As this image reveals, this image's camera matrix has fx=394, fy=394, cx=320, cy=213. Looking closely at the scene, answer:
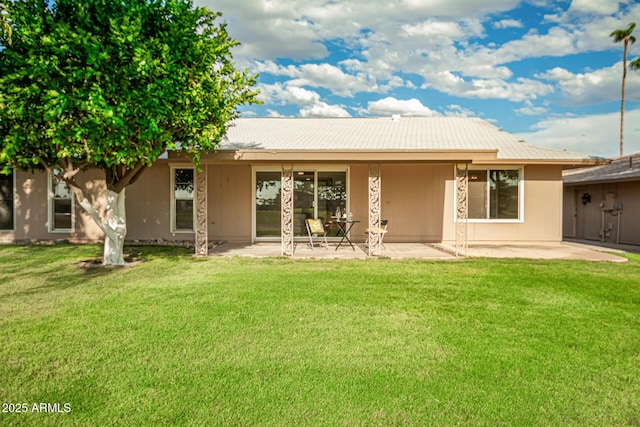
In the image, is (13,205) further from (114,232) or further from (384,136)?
(384,136)

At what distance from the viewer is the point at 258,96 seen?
7.99 metres

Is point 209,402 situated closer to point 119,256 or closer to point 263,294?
point 263,294

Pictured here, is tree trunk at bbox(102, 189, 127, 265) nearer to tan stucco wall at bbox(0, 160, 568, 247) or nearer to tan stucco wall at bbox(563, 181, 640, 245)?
tan stucco wall at bbox(0, 160, 568, 247)

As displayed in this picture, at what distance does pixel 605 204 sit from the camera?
12875mm

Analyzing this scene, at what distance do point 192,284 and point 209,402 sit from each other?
3.68 m

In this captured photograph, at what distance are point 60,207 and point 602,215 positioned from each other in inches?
661

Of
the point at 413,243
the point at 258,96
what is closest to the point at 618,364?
the point at 258,96

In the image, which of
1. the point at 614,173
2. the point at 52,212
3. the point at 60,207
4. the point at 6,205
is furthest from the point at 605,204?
the point at 6,205

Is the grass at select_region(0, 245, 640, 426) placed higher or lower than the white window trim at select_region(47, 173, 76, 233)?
lower

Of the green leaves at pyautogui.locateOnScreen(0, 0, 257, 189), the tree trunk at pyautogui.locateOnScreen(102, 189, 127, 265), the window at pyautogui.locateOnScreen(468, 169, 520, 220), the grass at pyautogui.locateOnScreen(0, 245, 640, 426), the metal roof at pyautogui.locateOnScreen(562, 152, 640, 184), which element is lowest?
the grass at pyautogui.locateOnScreen(0, 245, 640, 426)

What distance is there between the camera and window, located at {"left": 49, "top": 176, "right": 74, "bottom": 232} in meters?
11.0

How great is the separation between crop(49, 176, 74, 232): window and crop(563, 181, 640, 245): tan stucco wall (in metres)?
16.4

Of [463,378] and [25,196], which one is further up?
[25,196]

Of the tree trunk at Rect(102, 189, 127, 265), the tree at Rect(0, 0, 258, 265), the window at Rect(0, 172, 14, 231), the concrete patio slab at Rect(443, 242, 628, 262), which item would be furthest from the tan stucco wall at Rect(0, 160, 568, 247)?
the tree at Rect(0, 0, 258, 265)
